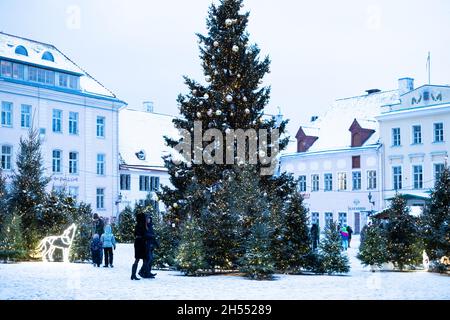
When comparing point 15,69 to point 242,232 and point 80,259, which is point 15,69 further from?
point 242,232

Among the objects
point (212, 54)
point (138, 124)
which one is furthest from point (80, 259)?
point (138, 124)

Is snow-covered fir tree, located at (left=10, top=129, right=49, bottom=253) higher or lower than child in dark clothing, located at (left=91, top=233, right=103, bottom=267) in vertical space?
higher

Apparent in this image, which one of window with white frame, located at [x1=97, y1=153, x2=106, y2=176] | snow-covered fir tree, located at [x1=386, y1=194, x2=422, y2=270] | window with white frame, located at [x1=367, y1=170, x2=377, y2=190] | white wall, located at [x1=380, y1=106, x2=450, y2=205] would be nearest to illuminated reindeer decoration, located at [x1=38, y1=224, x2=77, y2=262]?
snow-covered fir tree, located at [x1=386, y1=194, x2=422, y2=270]

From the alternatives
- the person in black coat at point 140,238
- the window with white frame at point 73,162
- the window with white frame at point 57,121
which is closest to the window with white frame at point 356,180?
the window with white frame at point 73,162

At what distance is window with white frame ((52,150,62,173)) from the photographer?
155 feet

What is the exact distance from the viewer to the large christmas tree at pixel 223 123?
21297 millimetres

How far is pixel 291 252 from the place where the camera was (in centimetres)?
1953

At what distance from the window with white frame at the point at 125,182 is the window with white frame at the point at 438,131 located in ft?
76.8

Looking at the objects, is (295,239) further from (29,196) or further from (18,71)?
(18,71)

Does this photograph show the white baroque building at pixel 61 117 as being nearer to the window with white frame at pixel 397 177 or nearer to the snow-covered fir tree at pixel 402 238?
the window with white frame at pixel 397 177

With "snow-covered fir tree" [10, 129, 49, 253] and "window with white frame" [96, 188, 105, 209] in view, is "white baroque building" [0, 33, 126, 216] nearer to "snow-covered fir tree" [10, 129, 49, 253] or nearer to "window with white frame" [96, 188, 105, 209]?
"window with white frame" [96, 188, 105, 209]

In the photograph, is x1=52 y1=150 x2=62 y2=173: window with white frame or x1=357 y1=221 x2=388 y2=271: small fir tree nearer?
x1=357 y1=221 x2=388 y2=271: small fir tree

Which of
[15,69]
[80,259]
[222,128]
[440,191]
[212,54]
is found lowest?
[80,259]
